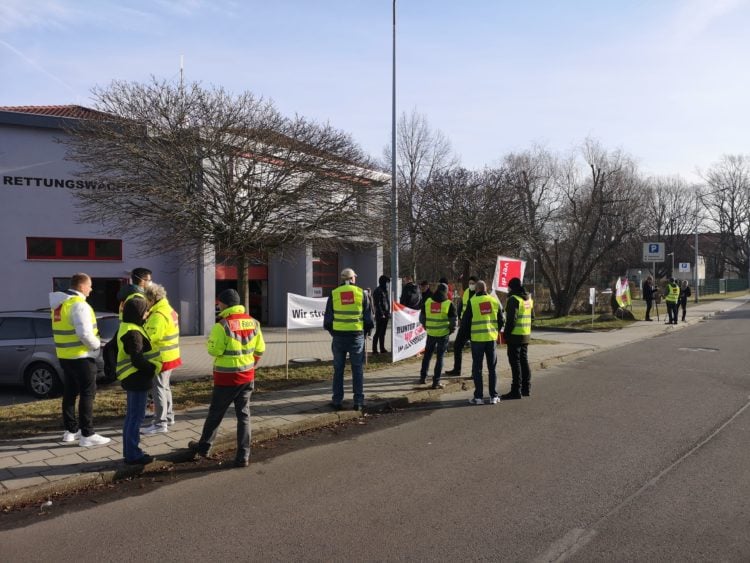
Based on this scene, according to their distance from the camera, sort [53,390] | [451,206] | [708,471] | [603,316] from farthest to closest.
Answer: [603,316] < [451,206] < [53,390] < [708,471]

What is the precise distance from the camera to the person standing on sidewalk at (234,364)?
571cm

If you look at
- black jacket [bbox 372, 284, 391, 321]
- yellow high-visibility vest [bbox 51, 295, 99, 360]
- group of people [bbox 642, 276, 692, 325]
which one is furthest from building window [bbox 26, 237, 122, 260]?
group of people [bbox 642, 276, 692, 325]

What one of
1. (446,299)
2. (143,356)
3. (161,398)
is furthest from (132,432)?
(446,299)

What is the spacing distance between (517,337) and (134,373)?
227 inches

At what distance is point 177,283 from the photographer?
17.6m

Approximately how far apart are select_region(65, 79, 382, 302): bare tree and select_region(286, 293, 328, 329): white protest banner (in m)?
1.37

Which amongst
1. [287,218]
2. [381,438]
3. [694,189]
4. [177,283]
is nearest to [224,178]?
[287,218]

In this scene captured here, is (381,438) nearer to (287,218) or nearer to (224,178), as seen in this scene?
(287,218)

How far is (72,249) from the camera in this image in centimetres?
1616

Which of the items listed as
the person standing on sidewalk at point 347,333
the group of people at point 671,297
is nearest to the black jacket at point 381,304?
the person standing on sidewalk at point 347,333

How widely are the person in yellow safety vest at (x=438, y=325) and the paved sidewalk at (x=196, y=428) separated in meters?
0.33

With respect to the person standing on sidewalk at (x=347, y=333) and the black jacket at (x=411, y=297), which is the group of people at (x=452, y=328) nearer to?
the person standing on sidewalk at (x=347, y=333)

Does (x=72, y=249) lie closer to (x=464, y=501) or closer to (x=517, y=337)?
(x=517, y=337)

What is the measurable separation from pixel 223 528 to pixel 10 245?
14166mm
